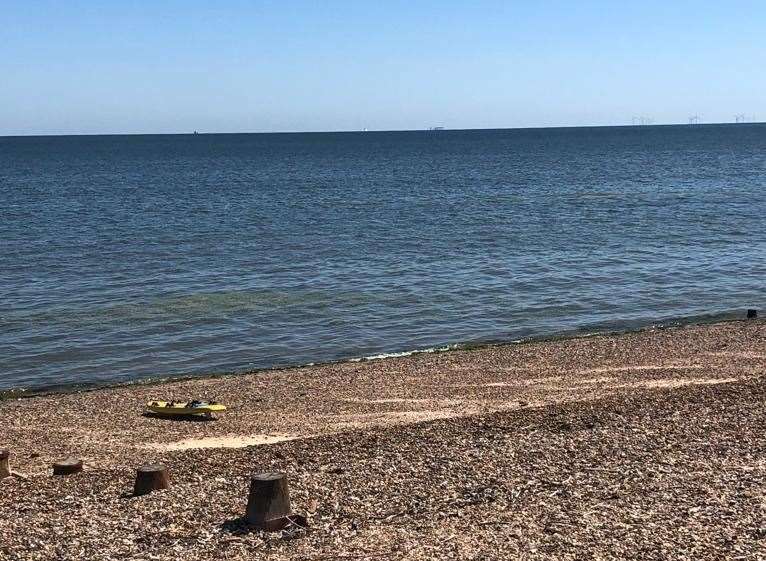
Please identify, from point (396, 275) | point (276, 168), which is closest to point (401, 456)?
point (396, 275)

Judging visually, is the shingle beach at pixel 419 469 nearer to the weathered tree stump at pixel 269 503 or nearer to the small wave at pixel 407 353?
the weathered tree stump at pixel 269 503

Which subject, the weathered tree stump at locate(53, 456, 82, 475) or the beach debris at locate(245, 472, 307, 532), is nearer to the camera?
the beach debris at locate(245, 472, 307, 532)

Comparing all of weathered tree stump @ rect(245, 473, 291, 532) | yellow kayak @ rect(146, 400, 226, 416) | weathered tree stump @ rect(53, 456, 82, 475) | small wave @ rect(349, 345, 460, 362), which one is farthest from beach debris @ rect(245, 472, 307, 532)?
small wave @ rect(349, 345, 460, 362)

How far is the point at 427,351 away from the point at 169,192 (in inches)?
2432

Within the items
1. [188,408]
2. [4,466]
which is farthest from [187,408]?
[4,466]

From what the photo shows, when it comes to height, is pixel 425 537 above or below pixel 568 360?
above

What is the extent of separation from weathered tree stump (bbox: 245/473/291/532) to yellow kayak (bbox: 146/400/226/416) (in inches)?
336

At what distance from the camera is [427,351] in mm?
27578

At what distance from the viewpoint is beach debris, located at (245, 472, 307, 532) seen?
1141 cm

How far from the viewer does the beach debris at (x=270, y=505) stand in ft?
37.4

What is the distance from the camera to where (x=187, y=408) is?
65.0 ft

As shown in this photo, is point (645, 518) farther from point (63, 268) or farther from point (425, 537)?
point (63, 268)

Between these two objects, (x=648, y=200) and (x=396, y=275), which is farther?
(x=648, y=200)

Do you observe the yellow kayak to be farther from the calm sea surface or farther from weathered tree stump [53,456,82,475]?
the calm sea surface
